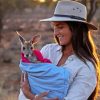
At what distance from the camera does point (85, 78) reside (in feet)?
15.3

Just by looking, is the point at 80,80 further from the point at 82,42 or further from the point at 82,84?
the point at 82,42

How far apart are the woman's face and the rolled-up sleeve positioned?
14.1 inches

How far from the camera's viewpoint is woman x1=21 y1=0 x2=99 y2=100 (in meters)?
4.69

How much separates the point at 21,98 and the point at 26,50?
60 centimetres

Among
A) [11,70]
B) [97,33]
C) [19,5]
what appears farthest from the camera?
[19,5]

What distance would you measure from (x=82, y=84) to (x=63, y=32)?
563 millimetres

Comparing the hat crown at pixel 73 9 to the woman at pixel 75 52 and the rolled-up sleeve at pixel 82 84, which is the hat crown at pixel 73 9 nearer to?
the woman at pixel 75 52

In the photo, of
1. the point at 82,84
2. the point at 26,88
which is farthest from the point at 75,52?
the point at 26,88

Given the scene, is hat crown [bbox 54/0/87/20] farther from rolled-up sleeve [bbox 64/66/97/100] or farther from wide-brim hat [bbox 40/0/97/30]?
rolled-up sleeve [bbox 64/66/97/100]

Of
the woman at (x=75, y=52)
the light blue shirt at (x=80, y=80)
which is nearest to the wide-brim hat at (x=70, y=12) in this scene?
the woman at (x=75, y=52)

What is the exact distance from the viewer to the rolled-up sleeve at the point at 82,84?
468 cm

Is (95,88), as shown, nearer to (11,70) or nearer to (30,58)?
(30,58)

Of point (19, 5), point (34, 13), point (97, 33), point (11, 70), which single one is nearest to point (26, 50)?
point (97, 33)

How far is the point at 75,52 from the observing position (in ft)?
16.0
